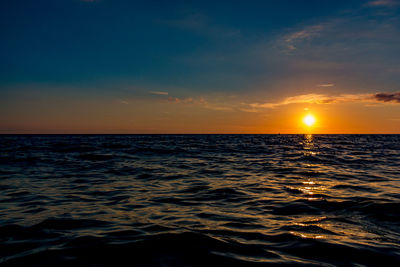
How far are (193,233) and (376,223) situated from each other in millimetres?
3782

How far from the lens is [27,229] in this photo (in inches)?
201

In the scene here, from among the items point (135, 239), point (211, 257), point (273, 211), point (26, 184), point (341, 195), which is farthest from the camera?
point (26, 184)

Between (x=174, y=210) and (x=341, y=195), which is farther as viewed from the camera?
(x=341, y=195)

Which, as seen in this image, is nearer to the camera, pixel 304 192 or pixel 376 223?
pixel 376 223

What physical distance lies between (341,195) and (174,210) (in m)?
5.03

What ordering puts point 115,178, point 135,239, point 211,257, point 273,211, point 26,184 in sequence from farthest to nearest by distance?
point 115,178 < point 26,184 < point 273,211 < point 135,239 < point 211,257

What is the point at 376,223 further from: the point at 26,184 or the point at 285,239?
the point at 26,184

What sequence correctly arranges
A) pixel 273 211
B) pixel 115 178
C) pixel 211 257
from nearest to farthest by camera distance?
1. pixel 211 257
2. pixel 273 211
3. pixel 115 178

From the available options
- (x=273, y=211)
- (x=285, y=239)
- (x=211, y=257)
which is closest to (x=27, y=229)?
(x=211, y=257)

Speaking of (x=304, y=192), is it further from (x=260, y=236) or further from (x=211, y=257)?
(x=211, y=257)

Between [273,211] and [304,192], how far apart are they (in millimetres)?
2611

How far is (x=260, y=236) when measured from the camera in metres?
4.80

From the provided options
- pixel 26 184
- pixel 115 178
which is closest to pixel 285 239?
pixel 115 178

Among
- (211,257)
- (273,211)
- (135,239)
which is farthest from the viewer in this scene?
(273,211)
